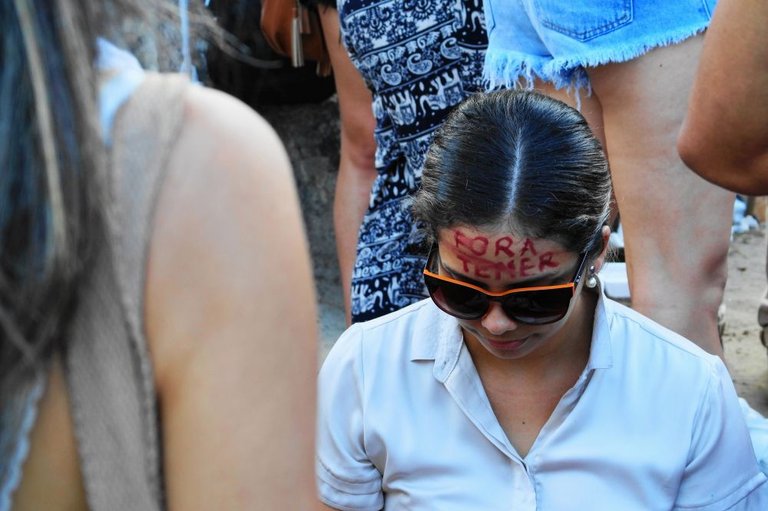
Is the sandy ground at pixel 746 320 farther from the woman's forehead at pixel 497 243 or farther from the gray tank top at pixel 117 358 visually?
the gray tank top at pixel 117 358

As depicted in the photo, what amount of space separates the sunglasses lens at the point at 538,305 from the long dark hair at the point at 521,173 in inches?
4.2

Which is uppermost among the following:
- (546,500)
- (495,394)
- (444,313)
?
(444,313)

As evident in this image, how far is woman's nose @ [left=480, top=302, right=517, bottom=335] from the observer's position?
6.82 ft

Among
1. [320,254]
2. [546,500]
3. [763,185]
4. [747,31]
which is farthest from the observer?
[320,254]

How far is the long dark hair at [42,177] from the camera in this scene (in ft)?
2.25

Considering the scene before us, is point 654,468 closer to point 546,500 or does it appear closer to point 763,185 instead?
point 546,500

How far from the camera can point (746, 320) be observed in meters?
4.70

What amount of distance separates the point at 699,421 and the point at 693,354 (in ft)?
0.45

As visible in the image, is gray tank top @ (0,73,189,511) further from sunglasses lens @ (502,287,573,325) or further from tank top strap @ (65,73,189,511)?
sunglasses lens @ (502,287,573,325)

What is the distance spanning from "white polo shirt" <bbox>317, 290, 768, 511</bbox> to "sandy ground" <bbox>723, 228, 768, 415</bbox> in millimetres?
1770

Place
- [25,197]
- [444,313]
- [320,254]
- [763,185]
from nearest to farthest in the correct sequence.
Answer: [25,197] → [763,185] → [444,313] → [320,254]

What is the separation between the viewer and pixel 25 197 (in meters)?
0.69

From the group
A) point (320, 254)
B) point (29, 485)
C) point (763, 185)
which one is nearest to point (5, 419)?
A: point (29, 485)

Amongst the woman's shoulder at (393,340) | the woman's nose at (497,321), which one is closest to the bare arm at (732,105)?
the woman's nose at (497,321)
